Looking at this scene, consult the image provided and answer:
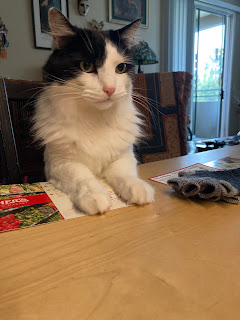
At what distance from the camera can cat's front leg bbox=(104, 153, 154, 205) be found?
0.69m

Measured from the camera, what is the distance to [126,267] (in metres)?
0.42

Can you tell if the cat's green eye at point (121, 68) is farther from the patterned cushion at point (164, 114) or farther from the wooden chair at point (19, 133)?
the patterned cushion at point (164, 114)

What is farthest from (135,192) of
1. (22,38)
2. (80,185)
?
(22,38)

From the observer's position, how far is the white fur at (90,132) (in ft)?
2.58

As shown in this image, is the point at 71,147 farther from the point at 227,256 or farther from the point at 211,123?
the point at 211,123

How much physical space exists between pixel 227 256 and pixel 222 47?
5.26m

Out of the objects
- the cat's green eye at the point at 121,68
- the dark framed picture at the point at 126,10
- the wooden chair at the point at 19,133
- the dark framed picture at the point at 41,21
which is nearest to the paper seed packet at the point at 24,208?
the wooden chair at the point at 19,133

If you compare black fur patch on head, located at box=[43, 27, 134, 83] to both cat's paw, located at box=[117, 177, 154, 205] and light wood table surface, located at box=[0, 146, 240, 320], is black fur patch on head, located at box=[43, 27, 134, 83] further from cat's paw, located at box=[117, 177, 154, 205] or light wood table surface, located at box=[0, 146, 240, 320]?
light wood table surface, located at box=[0, 146, 240, 320]

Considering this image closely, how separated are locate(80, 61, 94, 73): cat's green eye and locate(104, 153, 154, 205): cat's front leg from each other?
0.36 meters


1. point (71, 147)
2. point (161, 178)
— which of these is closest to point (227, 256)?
point (161, 178)

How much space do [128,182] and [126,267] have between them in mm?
360

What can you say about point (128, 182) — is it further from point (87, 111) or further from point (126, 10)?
point (126, 10)

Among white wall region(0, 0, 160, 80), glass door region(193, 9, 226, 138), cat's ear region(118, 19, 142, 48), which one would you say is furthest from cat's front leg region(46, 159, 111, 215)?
glass door region(193, 9, 226, 138)

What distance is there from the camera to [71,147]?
89 centimetres
